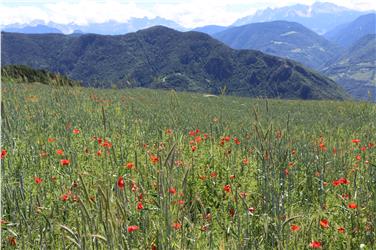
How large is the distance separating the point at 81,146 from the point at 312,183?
326 cm

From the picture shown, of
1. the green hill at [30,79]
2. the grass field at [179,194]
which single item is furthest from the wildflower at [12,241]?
the green hill at [30,79]

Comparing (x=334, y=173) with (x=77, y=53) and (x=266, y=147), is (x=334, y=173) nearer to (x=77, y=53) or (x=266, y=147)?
(x=266, y=147)

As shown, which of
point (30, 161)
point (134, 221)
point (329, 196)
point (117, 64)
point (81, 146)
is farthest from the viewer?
point (117, 64)

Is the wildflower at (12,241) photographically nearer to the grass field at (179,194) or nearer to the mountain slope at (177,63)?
the grass field at (179,194)

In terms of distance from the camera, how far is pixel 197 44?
191625mm

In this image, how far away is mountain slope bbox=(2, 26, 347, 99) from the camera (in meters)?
165

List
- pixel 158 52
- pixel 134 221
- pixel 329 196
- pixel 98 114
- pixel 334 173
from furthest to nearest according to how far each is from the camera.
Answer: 1. pixel 158 52
2. pixel 98 114
3. pixel 334 173
4. pixel 329 196
5. pixel 134 221

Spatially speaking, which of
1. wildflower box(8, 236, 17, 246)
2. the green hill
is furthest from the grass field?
the green hill

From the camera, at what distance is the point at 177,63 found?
17588 cm

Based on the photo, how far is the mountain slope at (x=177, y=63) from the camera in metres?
165

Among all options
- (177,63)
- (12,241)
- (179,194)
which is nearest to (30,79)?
(12,241)

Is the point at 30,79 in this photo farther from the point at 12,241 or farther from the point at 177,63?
the point at 177,63

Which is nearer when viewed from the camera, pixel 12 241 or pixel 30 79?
pixel 12 241

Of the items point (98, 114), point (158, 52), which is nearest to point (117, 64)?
point (158, 52)
